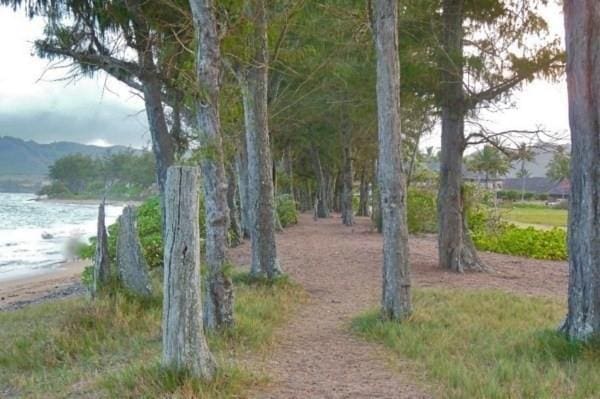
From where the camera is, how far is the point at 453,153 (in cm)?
1045

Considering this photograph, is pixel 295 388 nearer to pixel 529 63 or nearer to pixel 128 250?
pixel 128 250

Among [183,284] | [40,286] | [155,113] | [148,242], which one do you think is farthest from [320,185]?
[183,284]

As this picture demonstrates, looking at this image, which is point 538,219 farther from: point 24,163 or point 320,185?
point 24,163

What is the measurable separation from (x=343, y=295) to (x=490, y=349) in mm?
A: 3913

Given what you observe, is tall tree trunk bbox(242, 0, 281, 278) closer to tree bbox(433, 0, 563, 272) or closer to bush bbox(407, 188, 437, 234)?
tree bbox(433, 0, 563, 272)

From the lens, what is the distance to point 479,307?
7109mm

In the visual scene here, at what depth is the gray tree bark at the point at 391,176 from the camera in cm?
631

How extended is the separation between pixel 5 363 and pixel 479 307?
554 cm

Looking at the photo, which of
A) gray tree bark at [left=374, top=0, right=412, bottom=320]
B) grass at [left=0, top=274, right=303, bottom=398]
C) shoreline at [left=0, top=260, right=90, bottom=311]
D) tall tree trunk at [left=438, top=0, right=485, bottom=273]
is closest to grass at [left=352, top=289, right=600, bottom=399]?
gray tree bark at [left=374, top=0, right=412, bottom=320]

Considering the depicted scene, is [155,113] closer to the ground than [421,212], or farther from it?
farther from it

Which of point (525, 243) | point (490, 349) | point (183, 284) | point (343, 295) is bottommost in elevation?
point (343, 295)

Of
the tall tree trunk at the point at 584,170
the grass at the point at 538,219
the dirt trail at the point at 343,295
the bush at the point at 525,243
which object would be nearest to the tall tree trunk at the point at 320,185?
the dirt trail at the point at 343,295

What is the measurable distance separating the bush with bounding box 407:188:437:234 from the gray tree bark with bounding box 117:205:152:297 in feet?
43.6

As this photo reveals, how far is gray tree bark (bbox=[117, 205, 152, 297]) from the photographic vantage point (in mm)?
6934
